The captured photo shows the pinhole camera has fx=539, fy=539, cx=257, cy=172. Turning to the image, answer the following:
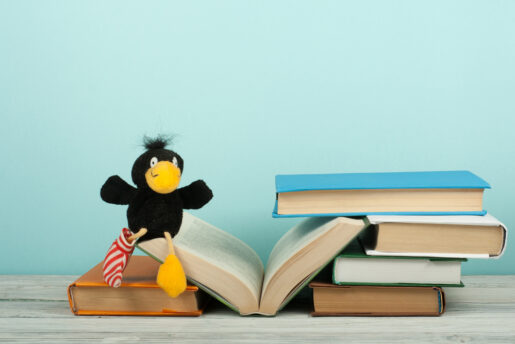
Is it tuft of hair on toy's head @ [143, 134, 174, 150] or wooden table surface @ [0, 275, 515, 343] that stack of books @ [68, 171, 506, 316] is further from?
tuft of hair on toy's head @ [143, 134, 174, 150]

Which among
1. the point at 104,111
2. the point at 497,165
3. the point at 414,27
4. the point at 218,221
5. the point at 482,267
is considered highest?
the point at 414,27

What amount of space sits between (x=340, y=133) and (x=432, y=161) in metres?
0.23

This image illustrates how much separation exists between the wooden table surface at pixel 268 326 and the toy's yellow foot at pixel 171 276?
7 cm

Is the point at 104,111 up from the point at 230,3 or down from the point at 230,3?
down

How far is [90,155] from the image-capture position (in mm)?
1354

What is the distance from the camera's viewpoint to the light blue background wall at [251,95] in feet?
4.19

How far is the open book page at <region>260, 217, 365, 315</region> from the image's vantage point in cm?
89

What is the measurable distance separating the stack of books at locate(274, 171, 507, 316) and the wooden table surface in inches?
1.3

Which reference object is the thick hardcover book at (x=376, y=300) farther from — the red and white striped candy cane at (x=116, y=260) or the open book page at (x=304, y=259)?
the red and white striped candy cane at (x=116, y=260)

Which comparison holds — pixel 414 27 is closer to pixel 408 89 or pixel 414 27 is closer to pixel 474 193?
pixel 408 89

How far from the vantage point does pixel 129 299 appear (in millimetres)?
964

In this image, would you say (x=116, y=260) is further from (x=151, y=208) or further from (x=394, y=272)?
(x=394, y=272)

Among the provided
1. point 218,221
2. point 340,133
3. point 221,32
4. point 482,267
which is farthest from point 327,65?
point 482,267

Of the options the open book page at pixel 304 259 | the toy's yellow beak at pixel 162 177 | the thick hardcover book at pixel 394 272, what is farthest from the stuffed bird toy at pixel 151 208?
the thick hardcover book at pixel 394 272
